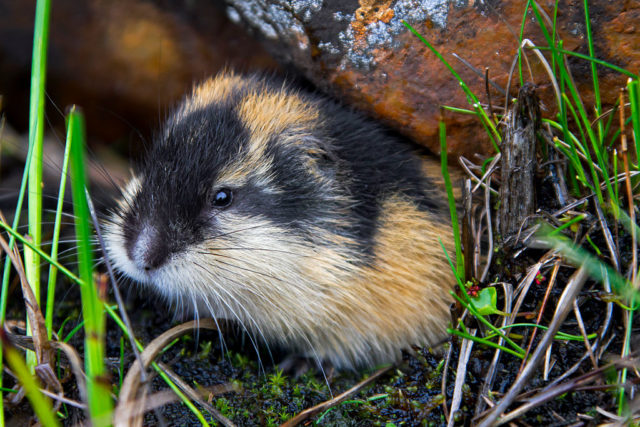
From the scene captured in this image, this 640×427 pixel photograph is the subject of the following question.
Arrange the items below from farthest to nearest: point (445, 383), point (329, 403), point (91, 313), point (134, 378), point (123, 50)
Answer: point (123, 50), point (329, 403), point (445, 383), point (134, 378), point (91, 313)

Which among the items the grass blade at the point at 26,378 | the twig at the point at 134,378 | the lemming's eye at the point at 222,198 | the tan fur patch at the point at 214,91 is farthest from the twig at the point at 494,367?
the tan fur patch at the point at 214,91

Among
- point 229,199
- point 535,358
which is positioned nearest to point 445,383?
point 535,358

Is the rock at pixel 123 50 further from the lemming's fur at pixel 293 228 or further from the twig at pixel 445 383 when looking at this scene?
the twig at pixel 445 383

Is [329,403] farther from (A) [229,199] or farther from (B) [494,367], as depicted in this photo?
(A) [229,199]

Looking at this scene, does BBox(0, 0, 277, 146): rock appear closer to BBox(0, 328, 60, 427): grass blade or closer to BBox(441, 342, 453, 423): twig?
BBox(441, 342, 453, 423): twig

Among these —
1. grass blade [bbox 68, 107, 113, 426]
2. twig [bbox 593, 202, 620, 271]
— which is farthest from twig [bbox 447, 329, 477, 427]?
grass blade [bbox 68, 107, 113, 426]
